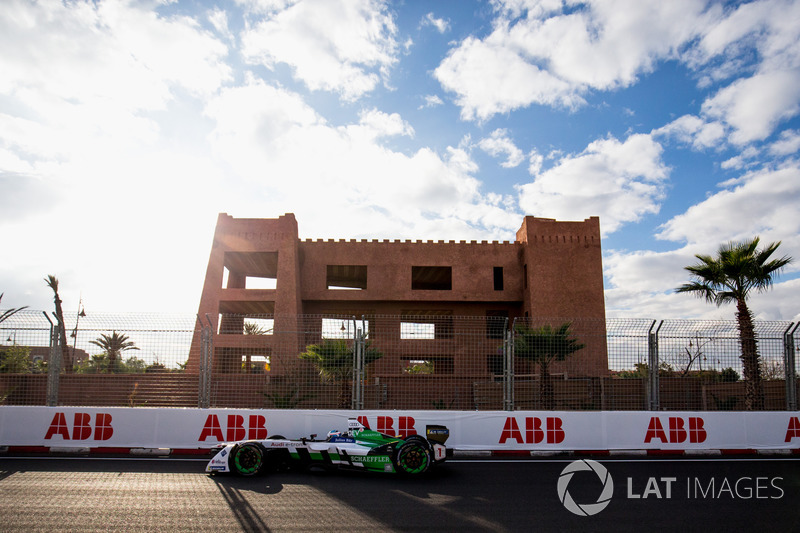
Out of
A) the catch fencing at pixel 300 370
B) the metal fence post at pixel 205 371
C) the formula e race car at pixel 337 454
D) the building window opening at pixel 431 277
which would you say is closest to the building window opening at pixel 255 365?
the catch fencing at pixel 300 370

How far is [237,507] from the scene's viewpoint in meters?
Answer: 6.57

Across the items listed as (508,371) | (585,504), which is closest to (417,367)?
(508,371)

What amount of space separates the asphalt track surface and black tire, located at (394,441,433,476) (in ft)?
0.68

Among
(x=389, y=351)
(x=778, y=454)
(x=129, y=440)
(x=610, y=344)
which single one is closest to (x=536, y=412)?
(x=610, y=344)

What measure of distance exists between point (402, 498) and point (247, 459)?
9.79 feet

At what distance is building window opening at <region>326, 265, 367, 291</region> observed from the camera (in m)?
33.0

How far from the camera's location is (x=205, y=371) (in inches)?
459

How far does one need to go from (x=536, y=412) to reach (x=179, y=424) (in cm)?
725

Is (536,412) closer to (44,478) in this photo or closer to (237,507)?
(237,507)

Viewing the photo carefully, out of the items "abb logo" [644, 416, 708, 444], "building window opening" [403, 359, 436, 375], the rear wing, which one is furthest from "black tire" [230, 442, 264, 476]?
"building window opening" [403, 359, 436, 375]

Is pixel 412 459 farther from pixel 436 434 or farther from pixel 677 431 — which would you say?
pixel 677 431

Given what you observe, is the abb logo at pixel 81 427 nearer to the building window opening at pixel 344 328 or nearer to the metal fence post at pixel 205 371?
the metal fence post at pixel 205 371

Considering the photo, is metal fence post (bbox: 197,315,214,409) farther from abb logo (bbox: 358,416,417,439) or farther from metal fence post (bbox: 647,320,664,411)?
metal fence post (bbox: 647,320,664,411)

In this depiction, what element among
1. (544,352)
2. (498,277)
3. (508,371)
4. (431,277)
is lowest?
(508,371)
